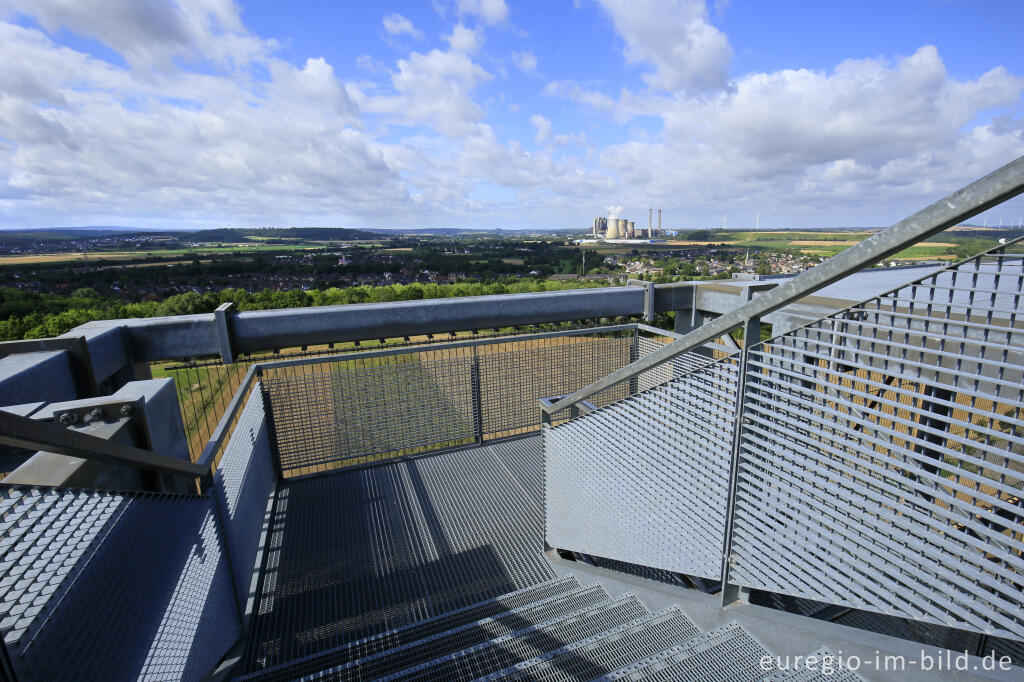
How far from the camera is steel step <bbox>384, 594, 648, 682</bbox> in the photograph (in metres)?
2.28

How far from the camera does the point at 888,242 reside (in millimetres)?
1338

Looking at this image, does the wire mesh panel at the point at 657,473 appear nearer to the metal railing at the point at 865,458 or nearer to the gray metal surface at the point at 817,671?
the metal railing at the point at 865,458

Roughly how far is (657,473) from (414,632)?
181 cm

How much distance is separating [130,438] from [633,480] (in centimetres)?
238

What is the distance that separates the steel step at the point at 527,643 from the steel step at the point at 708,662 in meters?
0.52

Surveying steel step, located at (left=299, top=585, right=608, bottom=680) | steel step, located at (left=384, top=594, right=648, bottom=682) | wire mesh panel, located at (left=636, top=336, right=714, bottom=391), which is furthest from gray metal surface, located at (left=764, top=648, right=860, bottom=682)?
wire mesh panel, located at (left=636, top=336, right=714, bottom=391)

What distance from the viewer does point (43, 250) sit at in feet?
153

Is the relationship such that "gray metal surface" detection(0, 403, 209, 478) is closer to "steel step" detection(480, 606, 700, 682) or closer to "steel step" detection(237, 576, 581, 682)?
"steel step" detection(237, 576, 581, 682)

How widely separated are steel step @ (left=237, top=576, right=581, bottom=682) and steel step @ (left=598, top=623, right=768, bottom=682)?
102 cm

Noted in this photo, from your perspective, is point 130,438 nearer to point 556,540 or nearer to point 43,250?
point 556,540

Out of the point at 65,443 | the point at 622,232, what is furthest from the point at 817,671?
the point at 622,232

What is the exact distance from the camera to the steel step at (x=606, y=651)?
2.16 m

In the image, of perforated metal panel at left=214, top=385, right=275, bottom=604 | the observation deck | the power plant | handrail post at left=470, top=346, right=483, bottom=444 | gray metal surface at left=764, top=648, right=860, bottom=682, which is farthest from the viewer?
the power plant

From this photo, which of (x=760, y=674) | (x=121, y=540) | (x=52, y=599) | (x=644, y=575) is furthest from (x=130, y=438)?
(x=644, y=575)
